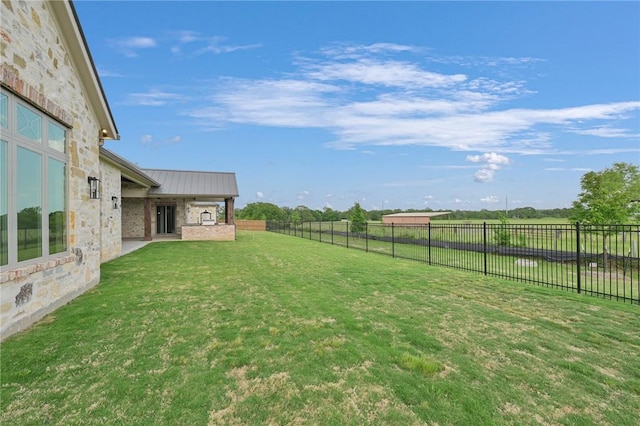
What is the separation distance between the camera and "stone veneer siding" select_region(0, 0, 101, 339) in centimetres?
385

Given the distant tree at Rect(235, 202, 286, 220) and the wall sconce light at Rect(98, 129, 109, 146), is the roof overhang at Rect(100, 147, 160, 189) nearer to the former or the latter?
the wall sconce light at Rect(98, 129, 109, 146)

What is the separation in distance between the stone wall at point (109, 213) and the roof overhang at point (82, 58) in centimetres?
309

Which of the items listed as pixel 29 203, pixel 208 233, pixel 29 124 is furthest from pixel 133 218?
pixel 29 124

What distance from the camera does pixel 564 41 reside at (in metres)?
10.9

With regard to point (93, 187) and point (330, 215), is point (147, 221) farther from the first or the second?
point (330, 215)

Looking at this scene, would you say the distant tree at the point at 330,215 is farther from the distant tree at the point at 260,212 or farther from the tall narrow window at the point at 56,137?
the tall narrow window at the point at 56,137

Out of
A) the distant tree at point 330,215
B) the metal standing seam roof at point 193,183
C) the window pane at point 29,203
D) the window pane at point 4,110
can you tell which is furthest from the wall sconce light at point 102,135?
the distant tree at point 330,215

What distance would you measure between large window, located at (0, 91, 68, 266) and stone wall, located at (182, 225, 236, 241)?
44.1 ft

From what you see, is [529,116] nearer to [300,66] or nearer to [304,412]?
[300,66]

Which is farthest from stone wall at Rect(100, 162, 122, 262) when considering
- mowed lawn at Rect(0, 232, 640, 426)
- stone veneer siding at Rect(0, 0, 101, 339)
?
mowed lawn at Rect(0, 232, 640, 426)

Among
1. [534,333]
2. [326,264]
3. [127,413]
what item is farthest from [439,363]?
[326,264]

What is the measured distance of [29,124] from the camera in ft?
14.3

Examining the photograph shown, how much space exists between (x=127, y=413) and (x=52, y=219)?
13.9 ft

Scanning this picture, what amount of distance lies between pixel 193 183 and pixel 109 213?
→ 9.75 meters
